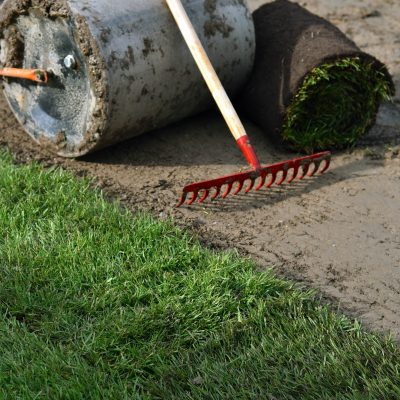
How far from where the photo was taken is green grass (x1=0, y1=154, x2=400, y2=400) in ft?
10.3

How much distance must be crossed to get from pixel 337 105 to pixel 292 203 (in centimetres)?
93

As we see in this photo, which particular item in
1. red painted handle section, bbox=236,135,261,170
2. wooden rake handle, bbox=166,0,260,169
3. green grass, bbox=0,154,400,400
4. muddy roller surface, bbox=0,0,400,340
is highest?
wooden rake handle, bbox=166,0,260,169

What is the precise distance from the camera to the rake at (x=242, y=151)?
179 inches

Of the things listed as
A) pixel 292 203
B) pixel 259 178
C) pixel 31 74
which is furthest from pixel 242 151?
pixel 31 74

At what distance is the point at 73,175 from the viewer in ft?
15.7

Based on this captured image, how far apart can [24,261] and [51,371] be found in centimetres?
82

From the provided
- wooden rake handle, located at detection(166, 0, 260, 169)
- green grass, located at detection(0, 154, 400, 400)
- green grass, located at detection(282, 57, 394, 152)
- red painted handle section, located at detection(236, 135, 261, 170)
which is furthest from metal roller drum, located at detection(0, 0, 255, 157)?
green grass, located at detection(0, 154, 400, 400)

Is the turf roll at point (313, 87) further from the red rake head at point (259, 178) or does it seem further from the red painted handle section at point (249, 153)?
the red painted handle section at point (249, 153)

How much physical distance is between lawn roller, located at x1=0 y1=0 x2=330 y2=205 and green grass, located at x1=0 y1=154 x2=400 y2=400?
640mm

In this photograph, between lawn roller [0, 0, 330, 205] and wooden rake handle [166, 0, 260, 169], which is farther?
wooden rake handle [166, 0, 260, 169]

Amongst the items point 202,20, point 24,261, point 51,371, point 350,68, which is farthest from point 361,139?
point 51,371

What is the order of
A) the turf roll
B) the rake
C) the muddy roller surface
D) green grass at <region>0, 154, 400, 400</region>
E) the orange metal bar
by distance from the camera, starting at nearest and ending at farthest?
green grass at <region>0, 154, 400, 400</region> < the muddy roller surface < the rake < the orange metal bar < the turf roll

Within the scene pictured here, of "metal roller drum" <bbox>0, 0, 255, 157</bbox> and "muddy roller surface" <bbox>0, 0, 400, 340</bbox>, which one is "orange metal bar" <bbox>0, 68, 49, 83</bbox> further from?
"muddy roller surface" <bbox>0, 0, 400, 340</bbox>

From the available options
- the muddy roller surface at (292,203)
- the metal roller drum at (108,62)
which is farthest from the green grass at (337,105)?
the metal roller drum at (108,62)
